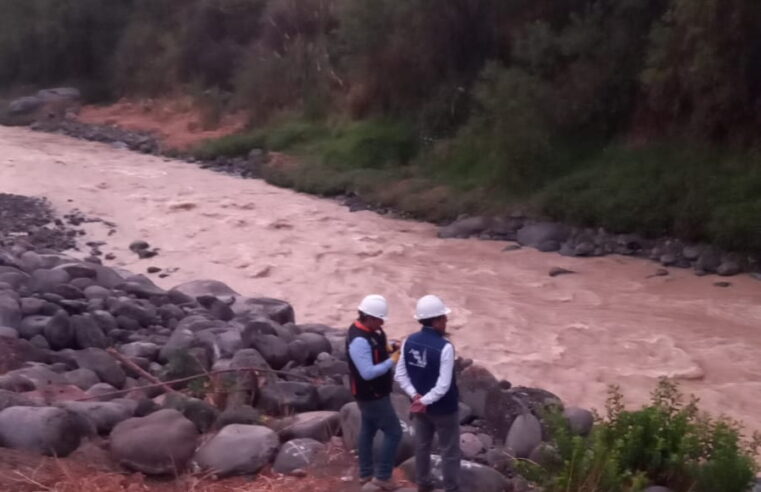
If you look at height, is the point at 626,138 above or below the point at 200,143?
above

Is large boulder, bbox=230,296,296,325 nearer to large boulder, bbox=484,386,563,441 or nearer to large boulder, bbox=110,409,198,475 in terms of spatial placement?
large boulder, bbox=484,386,563,441

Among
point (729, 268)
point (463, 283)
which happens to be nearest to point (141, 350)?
point (463, 283)

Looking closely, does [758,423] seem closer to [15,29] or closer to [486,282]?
[486,282]

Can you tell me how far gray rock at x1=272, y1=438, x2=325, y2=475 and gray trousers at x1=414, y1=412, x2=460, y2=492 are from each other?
0.76m

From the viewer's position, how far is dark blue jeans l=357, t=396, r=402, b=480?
6.00 m

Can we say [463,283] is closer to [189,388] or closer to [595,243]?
[595,243]

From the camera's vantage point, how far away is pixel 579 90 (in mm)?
19781

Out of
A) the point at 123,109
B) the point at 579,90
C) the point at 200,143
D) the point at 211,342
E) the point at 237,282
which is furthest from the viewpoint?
the point at 123,109

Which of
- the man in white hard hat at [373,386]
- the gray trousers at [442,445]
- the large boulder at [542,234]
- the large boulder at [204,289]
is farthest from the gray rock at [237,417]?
the large boulder at [542,234]

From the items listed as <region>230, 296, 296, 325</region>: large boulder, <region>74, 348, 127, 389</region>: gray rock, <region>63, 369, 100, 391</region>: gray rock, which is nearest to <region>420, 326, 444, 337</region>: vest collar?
<region>63, 369, 100, 391</region>: gray rock

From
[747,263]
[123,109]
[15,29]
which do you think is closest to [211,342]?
[747,263]

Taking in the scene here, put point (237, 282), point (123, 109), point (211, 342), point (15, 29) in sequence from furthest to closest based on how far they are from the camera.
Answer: point (15, 29), point (123, 109), point (237, 282), point (211, 342)

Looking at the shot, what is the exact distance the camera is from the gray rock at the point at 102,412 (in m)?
6.61

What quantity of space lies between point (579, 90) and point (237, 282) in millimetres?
7929
